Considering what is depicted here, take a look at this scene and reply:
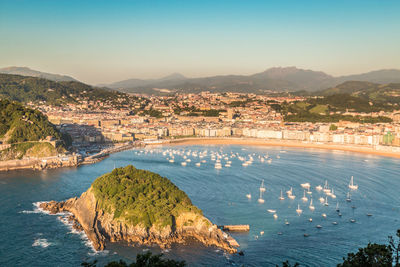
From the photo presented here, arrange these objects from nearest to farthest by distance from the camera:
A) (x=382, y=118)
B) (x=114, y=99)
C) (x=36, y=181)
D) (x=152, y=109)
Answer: (x=36, y=181), (x=382, y=118), (x=152, y=109), (x=114, y=99)

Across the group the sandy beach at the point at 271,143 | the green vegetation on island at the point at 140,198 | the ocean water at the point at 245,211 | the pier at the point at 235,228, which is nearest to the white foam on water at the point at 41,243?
the ocean water at the point at 245,211

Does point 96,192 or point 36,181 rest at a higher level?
point 96,192

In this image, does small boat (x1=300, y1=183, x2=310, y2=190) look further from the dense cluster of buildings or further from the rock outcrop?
the dense cluster of buildings

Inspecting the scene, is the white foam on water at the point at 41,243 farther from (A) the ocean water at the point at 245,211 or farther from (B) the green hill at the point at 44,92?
(B) the green hill at the point at 44,92

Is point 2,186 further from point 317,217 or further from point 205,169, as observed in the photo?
point 317,217

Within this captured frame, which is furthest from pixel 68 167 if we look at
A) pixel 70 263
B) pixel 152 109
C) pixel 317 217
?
pixel 152 109
